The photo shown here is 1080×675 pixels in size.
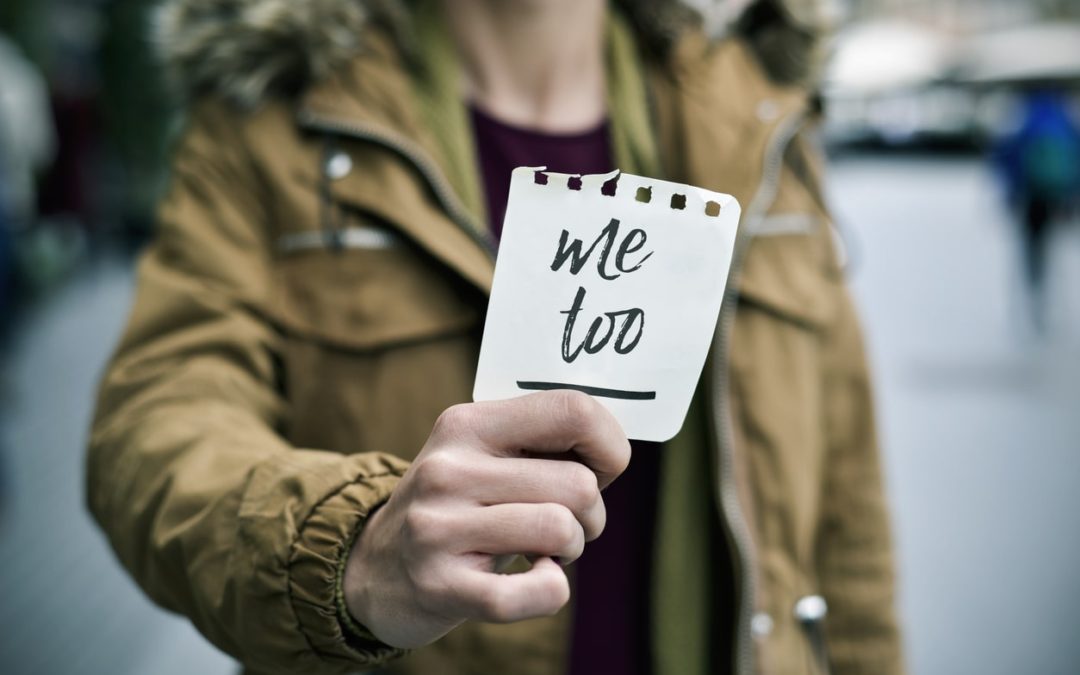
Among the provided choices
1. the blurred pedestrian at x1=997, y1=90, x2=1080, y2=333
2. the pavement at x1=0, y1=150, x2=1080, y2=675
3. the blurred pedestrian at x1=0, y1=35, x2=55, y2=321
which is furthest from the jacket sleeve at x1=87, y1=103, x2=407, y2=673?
the blurred pedestrian at x1=997, y1=90, x2=1080, y2=333

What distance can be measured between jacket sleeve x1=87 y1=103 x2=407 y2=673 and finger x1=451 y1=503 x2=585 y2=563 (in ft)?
0.57

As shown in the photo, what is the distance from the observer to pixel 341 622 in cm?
89

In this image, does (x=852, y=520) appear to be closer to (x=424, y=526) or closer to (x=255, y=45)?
(x=424, y=526)

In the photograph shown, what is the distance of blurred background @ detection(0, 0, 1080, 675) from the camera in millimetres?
3682

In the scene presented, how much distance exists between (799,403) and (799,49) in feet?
1.75

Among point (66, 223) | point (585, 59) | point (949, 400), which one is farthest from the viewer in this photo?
point (66, 223)

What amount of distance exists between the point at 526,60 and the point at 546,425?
852mm

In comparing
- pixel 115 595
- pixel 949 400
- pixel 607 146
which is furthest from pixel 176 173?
pixel 949 400

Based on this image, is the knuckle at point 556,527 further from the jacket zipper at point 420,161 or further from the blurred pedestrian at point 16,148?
the blurred pedestrian at point 16,148

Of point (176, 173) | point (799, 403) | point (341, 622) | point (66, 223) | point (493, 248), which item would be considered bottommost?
point (341, 622)

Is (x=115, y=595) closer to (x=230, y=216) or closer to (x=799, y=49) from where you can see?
(x=230, y=216)

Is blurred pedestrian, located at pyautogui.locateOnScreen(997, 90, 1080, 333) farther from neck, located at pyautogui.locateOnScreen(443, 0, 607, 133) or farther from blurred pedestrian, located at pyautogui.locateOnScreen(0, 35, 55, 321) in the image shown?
neck, located at pyautogui.locateOnScreen(443, 0, 607, 133)

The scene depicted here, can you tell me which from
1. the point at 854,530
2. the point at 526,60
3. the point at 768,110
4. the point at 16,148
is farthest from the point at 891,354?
the point at 526,60

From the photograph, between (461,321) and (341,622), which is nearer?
(341,622)
